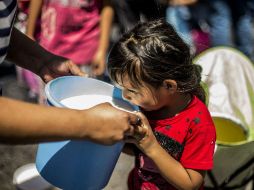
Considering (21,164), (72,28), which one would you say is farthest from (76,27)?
(21,164)

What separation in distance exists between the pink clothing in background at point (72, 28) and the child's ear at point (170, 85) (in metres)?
1.10

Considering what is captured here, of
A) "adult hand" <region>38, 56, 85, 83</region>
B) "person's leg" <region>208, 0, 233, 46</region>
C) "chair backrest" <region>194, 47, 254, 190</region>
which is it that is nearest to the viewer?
"adult hand" <region>38, 56, 85, 83</region>

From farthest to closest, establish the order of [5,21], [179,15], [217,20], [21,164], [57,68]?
[217,20] → [179,15] → [21,164] → [57,68] → [5,21]

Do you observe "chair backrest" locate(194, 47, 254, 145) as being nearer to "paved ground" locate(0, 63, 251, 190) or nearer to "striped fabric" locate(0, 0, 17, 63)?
"paved ground" locate(0, 63, 251, 190)

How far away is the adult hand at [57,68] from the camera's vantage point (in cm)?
151

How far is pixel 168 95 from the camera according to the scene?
138cm

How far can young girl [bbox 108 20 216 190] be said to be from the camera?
4.33 ft

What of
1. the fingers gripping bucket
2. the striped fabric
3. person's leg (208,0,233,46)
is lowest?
person's leg (208,0,233,46)

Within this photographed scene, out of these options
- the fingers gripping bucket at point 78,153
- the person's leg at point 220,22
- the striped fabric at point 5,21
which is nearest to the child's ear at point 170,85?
the fingers gripping bucket at point 78,153

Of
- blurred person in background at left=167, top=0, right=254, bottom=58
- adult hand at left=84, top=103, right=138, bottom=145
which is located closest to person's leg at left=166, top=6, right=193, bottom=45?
blurred person in background at left=167, top=0, right=254, bottom=58

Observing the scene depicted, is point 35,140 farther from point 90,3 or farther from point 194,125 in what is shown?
point 90,3

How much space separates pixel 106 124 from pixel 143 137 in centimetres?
19

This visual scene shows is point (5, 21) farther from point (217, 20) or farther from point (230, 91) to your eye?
point (217, 20)

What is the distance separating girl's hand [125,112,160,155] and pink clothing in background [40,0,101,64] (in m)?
1.25
